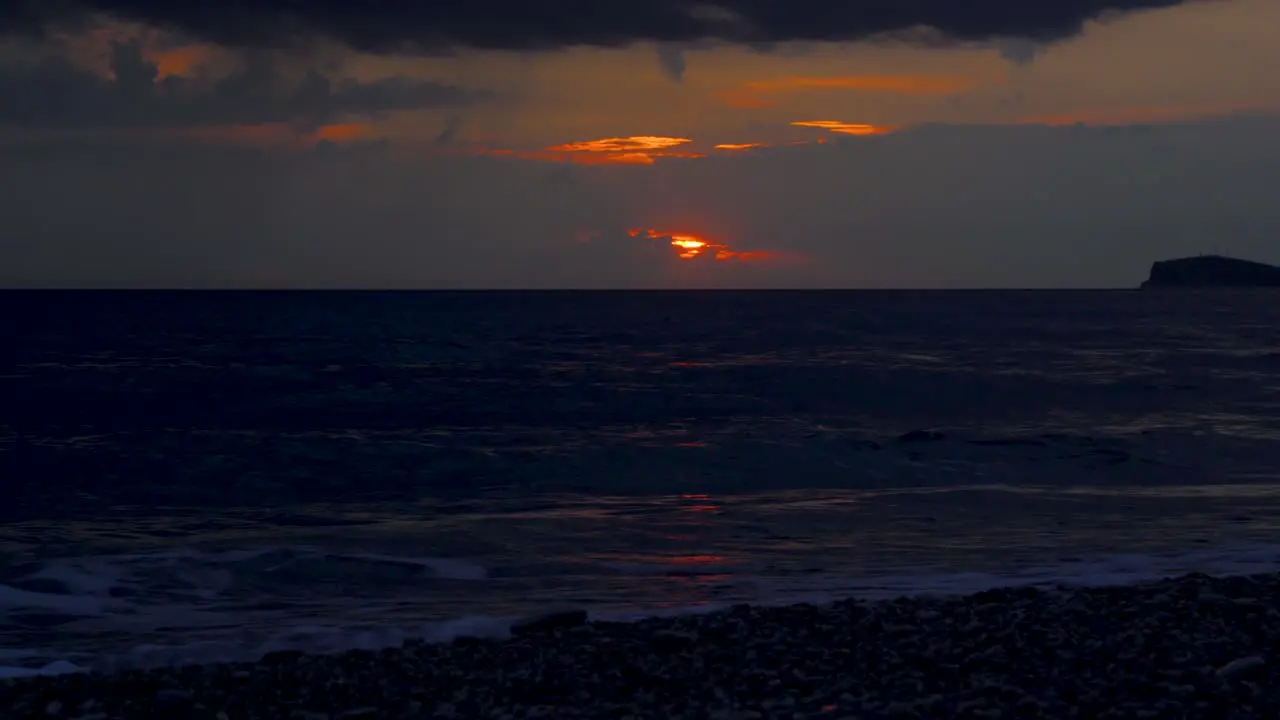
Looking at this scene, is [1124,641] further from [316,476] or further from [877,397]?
[877,397]

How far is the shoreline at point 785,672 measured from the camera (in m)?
8.03

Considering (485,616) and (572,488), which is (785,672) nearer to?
(485,616)

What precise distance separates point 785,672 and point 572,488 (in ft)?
44.4

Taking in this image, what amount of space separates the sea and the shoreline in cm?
116

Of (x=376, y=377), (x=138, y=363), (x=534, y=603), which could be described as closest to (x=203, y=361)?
(x=138, y=363)

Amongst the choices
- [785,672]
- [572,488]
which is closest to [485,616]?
[785,672]

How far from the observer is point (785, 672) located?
28.9ft

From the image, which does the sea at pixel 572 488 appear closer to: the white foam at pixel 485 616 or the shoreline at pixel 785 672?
the white foam at pixel 485 616

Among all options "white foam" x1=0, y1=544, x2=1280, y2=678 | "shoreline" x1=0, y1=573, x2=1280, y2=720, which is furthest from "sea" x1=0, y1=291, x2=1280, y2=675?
"shoreline" x1=0, y1=573, x2=1280, y2=720

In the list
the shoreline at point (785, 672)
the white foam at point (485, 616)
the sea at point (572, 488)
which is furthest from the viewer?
the sea at point (572, 488)

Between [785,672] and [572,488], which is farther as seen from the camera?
[572,488]

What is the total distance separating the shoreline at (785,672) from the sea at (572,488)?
116 centimetres

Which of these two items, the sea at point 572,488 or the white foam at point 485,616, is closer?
the white foam at point 485,616

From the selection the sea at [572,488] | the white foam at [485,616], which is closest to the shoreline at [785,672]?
the white foam at [485,616]
